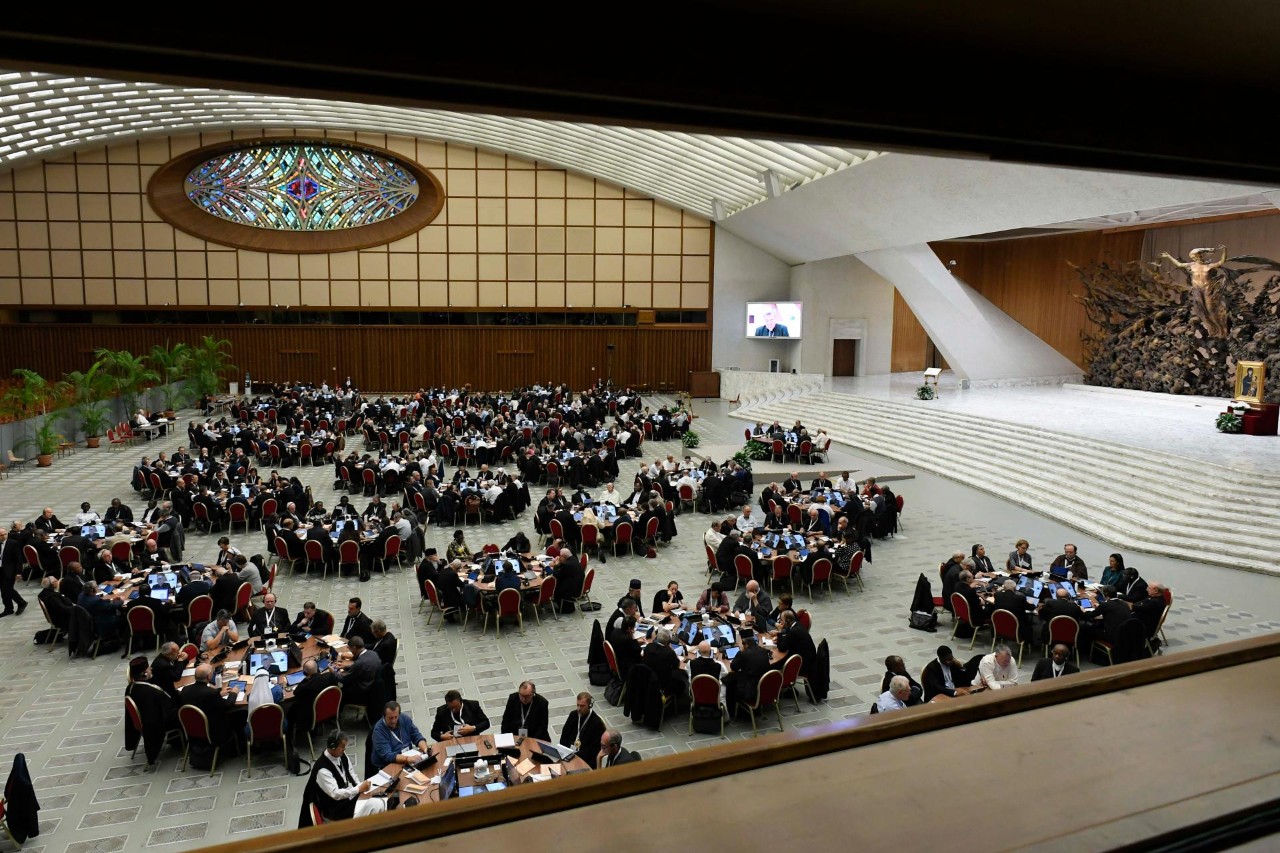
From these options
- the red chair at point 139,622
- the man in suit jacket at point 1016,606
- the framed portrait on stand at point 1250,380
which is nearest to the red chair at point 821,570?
the man in suit jacket at point 1016,606

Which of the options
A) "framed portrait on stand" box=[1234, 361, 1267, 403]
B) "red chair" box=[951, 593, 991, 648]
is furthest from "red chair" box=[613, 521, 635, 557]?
"framed portrait on stand" box=[1234, 361, 1267, 403]

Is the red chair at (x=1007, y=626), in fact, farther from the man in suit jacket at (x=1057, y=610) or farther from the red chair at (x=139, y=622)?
the red chair at (x=139, y=622)

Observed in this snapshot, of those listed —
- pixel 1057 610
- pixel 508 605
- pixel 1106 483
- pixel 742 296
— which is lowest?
pixel 508 605

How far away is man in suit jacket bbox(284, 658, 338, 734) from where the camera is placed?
695cm

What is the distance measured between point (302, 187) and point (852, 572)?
95.3ft

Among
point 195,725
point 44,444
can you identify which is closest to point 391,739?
point 195,725

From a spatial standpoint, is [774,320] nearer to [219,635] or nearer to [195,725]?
[219,635]

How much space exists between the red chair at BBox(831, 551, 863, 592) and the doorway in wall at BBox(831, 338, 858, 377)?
906 inches

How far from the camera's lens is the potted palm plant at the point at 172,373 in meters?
25.6

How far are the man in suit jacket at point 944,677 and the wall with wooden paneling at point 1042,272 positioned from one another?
2730 cm

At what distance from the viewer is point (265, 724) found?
6719 mm

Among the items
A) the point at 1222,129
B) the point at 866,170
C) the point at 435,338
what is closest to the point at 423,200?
the point at 435,338

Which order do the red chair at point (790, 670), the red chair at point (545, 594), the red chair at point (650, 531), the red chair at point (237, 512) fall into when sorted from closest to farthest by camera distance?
the red chair at point (790, 670), the red chair at point (545, 594), the red chair at point (650, 531), the red chair at point (237, 512)

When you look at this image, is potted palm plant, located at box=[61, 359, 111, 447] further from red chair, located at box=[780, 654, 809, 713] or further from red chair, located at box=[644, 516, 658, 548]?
red chair, located at box=[780, 654, 809, 713]
